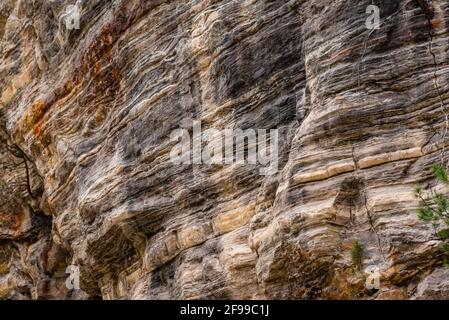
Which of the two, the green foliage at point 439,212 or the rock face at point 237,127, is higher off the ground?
the rock face at point 237,127

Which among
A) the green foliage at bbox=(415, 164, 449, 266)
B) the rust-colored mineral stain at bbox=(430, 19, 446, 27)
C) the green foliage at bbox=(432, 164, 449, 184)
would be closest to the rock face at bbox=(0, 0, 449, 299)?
the rust-colored mineral stain at bbox=(430, 19, 446, 27)

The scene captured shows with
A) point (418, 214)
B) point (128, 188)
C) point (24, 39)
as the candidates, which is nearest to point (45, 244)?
point (24, 39)

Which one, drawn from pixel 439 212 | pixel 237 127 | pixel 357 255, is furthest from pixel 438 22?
pixel 237 127

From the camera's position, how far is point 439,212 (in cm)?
1209

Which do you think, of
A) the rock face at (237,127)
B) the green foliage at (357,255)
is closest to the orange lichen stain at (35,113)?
the rock face at (237,127)

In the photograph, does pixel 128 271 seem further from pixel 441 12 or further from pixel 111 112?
pixel 441 12

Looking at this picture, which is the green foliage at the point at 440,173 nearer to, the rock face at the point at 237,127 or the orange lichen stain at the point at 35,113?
the rock face at the point at 237,127

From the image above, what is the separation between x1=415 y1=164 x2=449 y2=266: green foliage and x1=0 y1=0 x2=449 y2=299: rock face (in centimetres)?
20

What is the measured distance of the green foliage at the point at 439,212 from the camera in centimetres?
1209

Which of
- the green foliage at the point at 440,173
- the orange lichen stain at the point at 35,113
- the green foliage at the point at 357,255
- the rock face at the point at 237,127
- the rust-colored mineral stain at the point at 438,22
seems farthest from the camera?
the orange lichen stain at the point at 35,113

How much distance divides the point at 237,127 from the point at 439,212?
464 centimetres

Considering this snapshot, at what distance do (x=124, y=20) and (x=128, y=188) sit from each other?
3.54 metres

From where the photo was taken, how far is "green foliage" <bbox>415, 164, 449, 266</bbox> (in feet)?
39.7

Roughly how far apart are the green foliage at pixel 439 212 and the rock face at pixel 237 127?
0.20m
